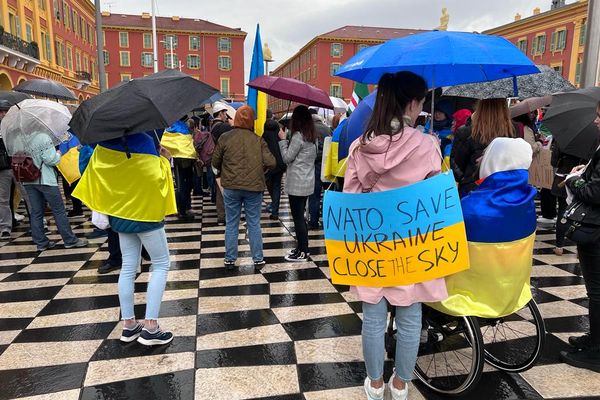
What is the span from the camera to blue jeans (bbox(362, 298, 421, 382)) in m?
2.08

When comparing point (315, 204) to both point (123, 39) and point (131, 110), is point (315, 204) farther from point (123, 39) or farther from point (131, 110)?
point (123, 39)

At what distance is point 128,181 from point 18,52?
81.1 feet

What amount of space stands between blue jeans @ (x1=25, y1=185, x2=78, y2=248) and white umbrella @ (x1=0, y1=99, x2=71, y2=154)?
563 mm

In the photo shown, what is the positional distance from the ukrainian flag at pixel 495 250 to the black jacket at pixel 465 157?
1172mm

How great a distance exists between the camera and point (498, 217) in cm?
217

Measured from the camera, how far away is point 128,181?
9.42ft

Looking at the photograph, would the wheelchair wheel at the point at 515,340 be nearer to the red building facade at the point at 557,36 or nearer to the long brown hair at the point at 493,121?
the long brown hair at the point at 493,121

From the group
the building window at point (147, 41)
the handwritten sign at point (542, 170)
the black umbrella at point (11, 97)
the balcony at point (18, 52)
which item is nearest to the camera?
the black umbrella at point (11, 97)

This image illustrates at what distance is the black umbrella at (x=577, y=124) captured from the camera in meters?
2.76

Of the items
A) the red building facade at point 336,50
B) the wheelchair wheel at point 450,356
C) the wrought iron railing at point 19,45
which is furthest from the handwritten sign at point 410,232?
the red building facade at point 336,50

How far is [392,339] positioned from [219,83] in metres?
54.4

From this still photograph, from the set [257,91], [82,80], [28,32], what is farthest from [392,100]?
[82,80]

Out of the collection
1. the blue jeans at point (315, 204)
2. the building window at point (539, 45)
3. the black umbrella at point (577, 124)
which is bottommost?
the blue jeans at point (315, 204)

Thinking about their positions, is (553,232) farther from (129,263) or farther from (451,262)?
(129,263)
